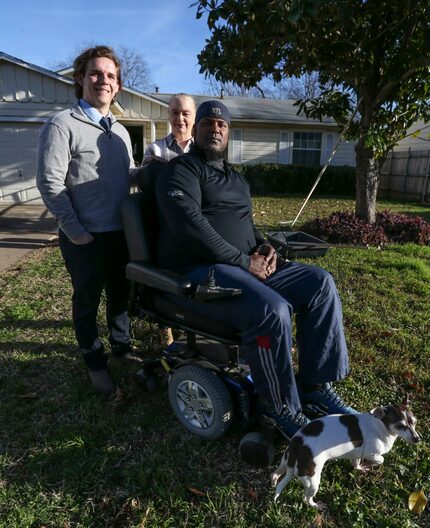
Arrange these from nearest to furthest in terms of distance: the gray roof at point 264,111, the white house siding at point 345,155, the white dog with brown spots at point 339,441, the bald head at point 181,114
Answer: the white dog with brown spots at point 339,441, the bald head at point 181,114, the gray roof at point 264,111, the white house siding at point 345,155

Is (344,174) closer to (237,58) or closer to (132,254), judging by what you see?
(237,58)

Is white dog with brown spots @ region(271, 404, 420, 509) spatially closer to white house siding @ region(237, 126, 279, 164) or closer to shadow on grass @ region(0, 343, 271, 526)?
shadow on grass @ region(0, 343, 271, 526)

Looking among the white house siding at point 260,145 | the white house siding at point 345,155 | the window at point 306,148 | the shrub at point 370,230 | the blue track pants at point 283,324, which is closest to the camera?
the blue track pants at point 283,324

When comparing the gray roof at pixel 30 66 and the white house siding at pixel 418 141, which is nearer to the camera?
the gray roof at pixel 30 66

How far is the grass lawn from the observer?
5.94ft

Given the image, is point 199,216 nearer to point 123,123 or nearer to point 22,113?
point 22,113

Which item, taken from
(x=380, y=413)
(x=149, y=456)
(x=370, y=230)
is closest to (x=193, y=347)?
(x=149, y=456)

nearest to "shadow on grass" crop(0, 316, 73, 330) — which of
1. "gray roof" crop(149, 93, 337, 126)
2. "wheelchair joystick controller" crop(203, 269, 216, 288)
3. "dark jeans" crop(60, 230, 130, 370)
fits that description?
"dark jeans" crop(60, 230, 130, 370)

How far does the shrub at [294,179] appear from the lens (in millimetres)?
15305

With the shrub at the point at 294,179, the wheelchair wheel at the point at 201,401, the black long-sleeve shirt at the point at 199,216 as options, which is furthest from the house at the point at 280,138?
the wheelchair wheel at the point at 201,401

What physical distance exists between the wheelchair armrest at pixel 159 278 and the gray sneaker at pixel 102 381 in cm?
81

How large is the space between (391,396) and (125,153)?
2.33m

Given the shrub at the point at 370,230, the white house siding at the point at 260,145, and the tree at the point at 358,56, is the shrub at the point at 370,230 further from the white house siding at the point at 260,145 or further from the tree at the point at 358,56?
the white house siding at the point at 260,145

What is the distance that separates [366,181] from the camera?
6.86 meters
